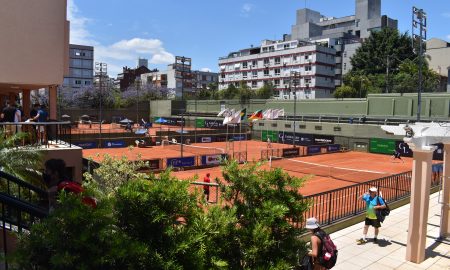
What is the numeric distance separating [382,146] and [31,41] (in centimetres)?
4349

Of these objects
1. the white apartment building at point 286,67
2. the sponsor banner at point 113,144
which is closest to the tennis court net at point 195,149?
the sponsor banner at point 113,144

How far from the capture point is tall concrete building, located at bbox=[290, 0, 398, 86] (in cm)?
10138

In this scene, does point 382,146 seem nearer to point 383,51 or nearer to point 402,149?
point 402,149

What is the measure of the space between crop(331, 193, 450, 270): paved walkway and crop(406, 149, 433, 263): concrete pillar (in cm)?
34

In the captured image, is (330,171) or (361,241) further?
(330,171)

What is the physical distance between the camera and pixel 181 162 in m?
34.0

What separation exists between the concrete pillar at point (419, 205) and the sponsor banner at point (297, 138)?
43652 mm

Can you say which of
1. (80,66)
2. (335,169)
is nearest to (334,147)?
(335,169)

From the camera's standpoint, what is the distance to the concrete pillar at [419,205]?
10.6 meters

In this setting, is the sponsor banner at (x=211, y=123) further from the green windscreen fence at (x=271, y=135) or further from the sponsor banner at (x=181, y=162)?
the sponsor banner at (x=181, y=162)

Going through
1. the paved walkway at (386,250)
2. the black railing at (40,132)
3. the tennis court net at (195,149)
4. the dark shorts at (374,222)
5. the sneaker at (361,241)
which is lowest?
the tennis court net at (195,149)

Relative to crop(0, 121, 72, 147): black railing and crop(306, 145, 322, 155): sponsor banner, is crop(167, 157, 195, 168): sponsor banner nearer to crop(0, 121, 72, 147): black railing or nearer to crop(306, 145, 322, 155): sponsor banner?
crop(306, 145, 322, 155): sponsor banner

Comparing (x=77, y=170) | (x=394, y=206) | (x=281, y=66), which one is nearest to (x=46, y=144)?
(x=77, y=170)

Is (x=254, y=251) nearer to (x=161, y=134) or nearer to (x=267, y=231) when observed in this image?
(x=267, y=231)
